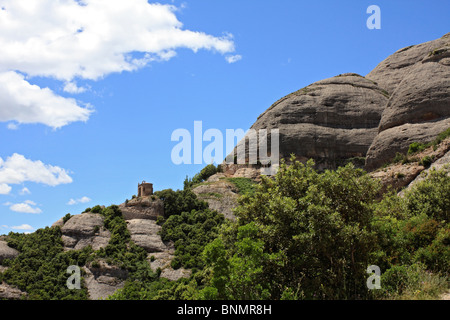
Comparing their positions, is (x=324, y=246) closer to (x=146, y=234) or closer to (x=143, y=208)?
(x=146, y=234)

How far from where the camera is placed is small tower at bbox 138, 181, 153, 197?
4909 cm

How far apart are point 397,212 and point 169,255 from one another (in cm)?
2310

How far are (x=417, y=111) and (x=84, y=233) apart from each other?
3164 centimetres

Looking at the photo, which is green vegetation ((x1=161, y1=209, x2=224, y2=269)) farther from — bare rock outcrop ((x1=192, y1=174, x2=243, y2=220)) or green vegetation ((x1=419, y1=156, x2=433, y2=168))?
green vegetation ((x1=419, y1=156, x2=433, y2=168))

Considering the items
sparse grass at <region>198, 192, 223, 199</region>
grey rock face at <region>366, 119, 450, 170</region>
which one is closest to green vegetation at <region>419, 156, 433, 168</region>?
grey rock face at <region>366, 119, 450, 170</region>

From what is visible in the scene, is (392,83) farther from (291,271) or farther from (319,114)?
(291,271)

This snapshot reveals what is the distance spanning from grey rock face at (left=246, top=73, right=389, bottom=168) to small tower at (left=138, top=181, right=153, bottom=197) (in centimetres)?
1577

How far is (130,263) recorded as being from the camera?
37.8 metres

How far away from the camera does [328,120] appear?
57.3 m

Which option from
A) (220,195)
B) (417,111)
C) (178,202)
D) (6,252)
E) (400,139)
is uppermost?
(417,111)

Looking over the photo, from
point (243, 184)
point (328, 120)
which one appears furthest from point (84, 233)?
point (328, 120)
